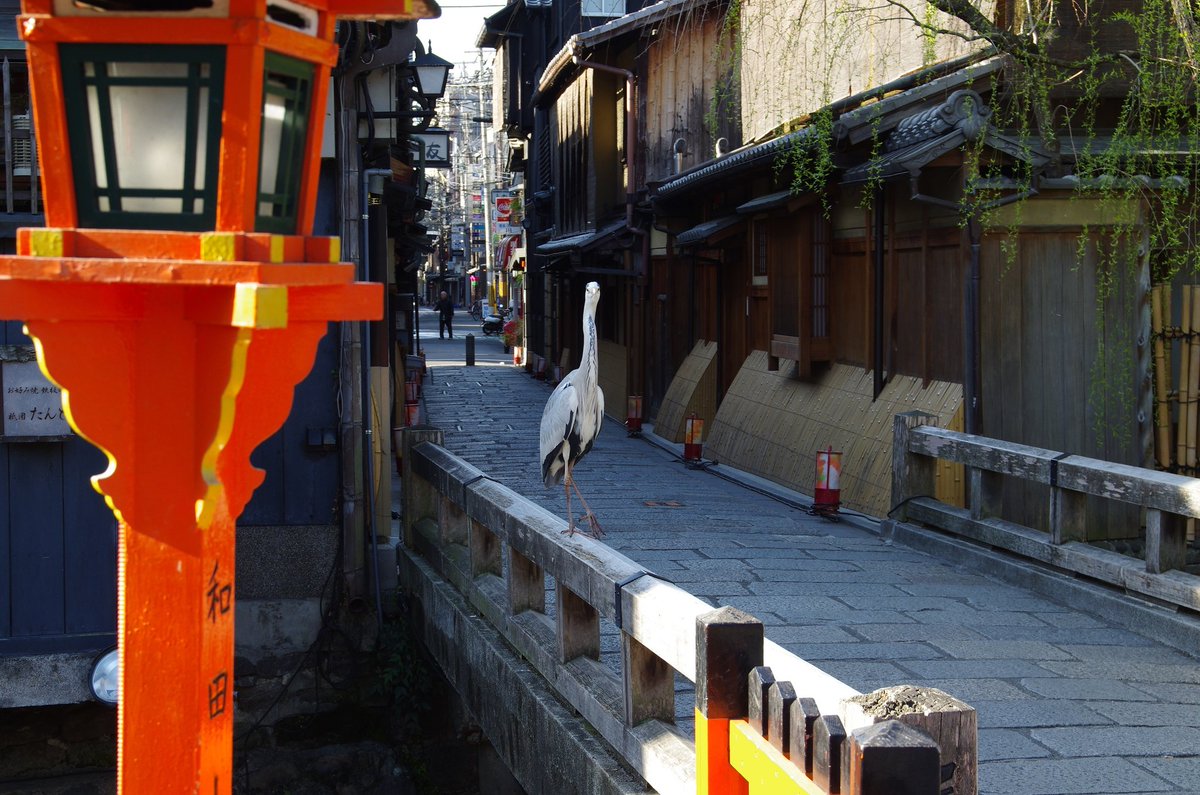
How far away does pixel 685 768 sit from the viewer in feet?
16.2

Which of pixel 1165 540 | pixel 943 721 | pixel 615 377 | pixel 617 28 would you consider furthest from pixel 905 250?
pixel 615 377

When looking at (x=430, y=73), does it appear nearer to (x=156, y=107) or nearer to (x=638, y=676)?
(x=638, y=676)

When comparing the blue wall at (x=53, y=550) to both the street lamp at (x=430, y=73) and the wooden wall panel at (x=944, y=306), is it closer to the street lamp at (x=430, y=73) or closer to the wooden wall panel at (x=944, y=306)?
the street lamp at (x=430, y=73)

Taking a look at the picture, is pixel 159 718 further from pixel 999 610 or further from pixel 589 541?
pixel 999 610

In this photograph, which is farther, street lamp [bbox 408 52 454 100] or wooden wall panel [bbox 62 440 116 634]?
street lamp [bbox 408 52 454 100]

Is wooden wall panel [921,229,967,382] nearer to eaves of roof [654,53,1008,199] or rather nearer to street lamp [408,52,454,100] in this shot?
eaves of roof [654,53,1008,199]

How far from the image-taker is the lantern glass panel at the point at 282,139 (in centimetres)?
356

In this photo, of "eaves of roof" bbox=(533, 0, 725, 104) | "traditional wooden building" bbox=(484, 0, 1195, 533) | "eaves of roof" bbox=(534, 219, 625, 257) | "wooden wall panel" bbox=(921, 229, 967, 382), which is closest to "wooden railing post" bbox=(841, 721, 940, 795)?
"traditional wooden building" bbox=(484, 0, 1195, 533)

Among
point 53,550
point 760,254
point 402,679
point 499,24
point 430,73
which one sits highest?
point 499,24

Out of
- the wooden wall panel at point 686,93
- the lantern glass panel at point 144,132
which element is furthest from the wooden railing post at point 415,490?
the wooden wall panel at point 686,93

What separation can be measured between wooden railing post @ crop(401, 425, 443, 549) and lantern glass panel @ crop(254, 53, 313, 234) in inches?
268

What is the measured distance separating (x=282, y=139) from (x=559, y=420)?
17.6ft

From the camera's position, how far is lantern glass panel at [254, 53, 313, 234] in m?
3.56

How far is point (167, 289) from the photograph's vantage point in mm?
3473
